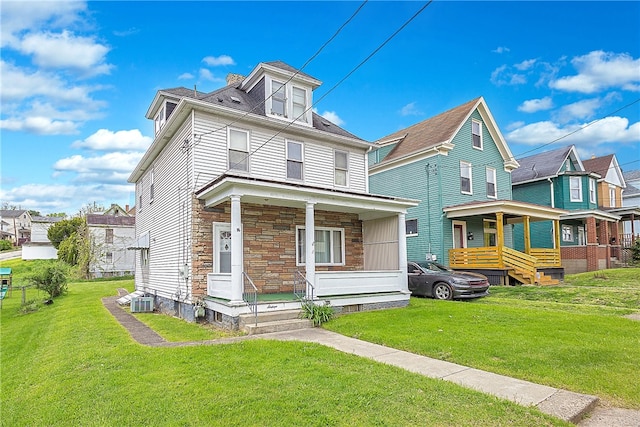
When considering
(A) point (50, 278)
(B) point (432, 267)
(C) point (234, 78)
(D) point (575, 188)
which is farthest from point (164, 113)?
(D) point (575, 188)

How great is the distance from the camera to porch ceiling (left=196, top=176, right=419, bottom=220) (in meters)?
9.55

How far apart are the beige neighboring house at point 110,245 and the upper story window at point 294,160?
2366 cm

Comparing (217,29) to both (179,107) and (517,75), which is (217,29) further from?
(517,75)

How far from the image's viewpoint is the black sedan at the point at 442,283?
13109mm

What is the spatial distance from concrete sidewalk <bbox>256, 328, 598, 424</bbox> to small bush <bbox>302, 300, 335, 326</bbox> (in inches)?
61.6

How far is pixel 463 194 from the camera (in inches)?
811

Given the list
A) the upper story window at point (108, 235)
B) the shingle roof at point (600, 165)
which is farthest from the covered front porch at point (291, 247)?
the upper story window at point (108, 235)

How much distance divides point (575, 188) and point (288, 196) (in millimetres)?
23821

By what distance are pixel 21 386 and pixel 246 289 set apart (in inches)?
239

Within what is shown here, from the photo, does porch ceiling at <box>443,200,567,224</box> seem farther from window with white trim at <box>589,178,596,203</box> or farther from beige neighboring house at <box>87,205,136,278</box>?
beige neighboring house at <box>87,205,136,278</box>

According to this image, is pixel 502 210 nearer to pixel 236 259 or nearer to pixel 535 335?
pixel 535 335

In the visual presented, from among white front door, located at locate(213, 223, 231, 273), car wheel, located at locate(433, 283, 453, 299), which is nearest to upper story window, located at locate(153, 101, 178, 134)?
white front door, located at locate(213, 223, 231, 273)

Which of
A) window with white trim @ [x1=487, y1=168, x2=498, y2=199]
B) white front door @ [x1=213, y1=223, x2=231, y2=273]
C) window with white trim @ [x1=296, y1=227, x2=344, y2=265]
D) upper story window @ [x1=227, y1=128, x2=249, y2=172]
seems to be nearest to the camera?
white front door @ [x1=213, y1=223, x2=231, y2=273]

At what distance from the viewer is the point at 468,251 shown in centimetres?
1845
